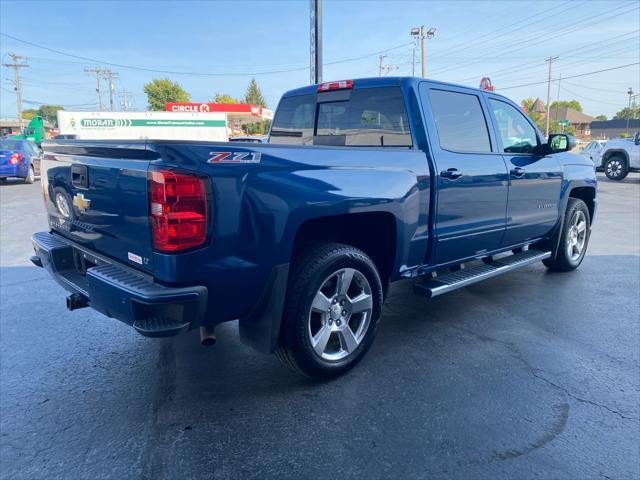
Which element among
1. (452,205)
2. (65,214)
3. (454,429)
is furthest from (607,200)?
(65,214)

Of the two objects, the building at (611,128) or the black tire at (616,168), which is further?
the building at (611,128)

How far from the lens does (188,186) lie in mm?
2346

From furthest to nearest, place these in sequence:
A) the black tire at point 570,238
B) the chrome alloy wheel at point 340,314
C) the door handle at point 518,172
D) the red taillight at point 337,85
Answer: the black tire at point 570,238 < the door handle at point 518,172 < the red taillight at point 337,85 < the chrome alloy wheel at point 340,314

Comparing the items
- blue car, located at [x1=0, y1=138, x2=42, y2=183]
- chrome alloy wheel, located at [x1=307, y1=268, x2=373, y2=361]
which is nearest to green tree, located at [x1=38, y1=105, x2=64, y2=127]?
blue car, located at [x1=0, y1=138, x2=42, y2=183]

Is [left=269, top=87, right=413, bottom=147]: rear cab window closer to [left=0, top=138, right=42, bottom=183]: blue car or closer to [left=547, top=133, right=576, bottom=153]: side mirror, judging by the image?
[left=547, top=133, right=576, bottom=153]: side mirror

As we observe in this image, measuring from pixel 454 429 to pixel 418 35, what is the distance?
44.8 meters

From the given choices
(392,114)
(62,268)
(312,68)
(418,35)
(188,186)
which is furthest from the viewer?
(418,35)

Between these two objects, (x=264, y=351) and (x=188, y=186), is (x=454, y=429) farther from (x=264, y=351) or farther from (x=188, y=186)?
(x=188, y=186)

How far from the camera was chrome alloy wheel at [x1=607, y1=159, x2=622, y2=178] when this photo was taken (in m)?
18.6

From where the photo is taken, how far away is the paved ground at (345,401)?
7.93ft

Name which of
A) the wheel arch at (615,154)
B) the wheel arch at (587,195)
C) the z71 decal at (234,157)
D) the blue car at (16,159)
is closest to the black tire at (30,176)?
the blue car at (16,159)

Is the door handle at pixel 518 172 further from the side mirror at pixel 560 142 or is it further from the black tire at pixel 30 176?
the black tire at pixel 30 176

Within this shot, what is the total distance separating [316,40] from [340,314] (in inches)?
317

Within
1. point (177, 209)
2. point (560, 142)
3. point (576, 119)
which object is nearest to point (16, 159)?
point (177, 209)
